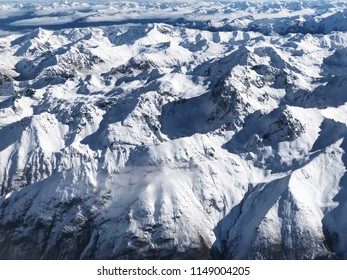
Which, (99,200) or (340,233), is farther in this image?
(99,200)

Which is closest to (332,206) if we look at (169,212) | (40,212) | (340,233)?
(340,233)

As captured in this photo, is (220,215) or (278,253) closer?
(278,253)

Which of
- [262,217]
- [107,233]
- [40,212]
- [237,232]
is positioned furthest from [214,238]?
[40,212]

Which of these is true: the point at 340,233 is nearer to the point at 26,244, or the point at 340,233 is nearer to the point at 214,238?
the point at 214,238

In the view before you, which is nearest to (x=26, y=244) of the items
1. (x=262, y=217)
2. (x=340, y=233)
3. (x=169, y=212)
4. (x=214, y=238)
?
(x=169, y=212)

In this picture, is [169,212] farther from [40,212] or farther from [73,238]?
[40,212]

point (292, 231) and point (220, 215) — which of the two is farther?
point (220, 215)

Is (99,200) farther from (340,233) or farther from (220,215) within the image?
(340,233)
